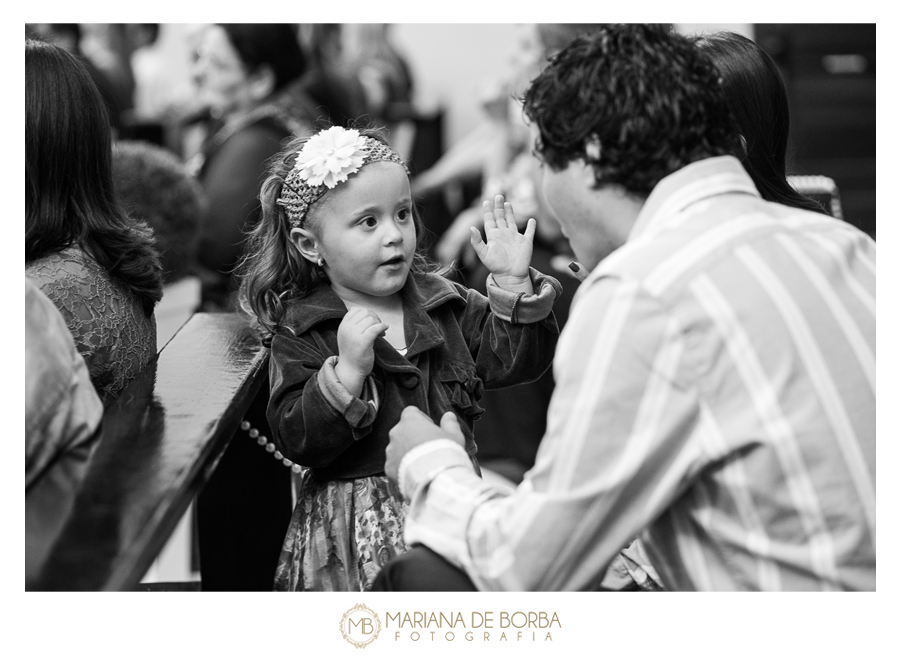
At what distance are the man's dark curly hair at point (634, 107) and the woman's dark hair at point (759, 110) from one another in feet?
2.51

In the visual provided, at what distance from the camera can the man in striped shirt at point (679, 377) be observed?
51.9 inches

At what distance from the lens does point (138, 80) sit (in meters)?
8.20

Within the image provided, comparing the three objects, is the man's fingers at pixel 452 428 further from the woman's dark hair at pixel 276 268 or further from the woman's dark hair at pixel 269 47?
the woman's dark hair at pixel 269 47

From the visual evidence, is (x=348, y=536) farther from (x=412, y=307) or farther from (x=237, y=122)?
(x=237, y=122)

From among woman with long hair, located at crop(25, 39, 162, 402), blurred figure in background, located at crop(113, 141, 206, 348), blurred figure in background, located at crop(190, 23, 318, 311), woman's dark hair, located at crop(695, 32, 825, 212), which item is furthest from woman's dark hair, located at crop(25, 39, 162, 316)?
blurred figure in background, located at crop(190, 23, 318, 311)

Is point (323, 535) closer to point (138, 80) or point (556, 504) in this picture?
point (556, 504)

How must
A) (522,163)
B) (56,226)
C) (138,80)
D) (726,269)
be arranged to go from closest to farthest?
(726,269) → (56,226) → (522,163) → (138,80)

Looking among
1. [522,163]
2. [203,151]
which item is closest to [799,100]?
[522,163]

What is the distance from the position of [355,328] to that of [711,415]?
73 centimetres

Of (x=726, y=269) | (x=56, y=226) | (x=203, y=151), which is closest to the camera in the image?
(x=726, y=269)

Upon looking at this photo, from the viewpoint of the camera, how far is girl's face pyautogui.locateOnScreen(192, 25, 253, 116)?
4.48 metres

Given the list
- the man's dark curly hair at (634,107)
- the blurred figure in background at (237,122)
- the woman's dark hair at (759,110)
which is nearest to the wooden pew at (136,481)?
the man's dark curly hair at (634,107)

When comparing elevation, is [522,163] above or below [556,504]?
below
